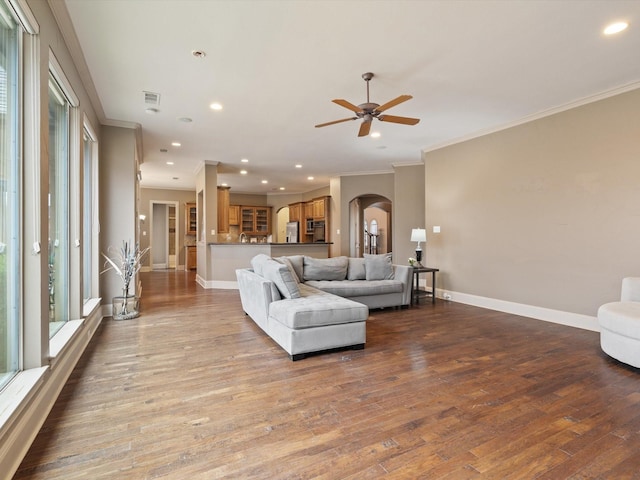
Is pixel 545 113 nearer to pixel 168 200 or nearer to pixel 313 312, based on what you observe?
pixel 313 312

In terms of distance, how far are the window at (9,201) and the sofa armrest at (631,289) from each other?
17.3 ft

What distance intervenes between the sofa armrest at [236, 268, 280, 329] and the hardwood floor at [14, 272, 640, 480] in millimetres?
317

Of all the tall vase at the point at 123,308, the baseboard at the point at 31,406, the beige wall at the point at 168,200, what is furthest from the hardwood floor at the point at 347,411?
the beige wall at the point at 168,200

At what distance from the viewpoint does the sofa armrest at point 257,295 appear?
12.0ft

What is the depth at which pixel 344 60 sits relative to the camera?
320 centimetres

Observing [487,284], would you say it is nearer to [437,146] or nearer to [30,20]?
[437,146]

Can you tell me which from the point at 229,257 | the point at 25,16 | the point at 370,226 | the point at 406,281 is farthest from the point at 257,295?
the point at 370,226

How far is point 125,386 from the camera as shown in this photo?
8.41 feet

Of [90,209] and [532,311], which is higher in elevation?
[90,209]

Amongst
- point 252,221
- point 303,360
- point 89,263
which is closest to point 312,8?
point 303,360

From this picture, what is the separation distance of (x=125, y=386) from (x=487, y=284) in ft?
16.7

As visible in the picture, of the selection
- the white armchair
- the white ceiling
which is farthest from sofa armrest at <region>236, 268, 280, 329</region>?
the white armchair

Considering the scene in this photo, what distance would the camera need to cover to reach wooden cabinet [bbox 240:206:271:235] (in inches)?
492

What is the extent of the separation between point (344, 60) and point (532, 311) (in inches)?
166
